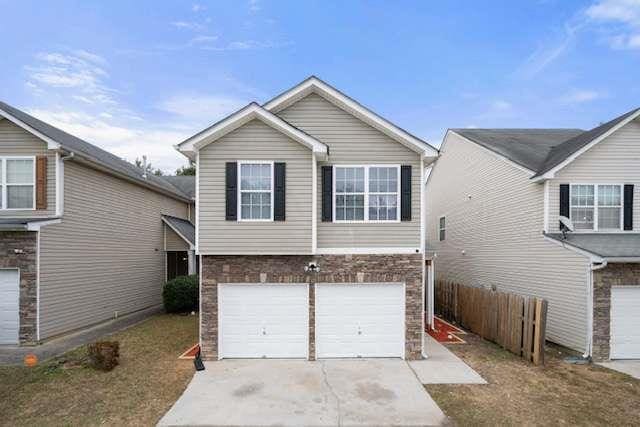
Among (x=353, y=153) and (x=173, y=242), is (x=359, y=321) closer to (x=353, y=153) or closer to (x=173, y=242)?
(x=353, y=153)

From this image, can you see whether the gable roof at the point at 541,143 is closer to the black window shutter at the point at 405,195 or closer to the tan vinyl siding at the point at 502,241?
the tan vinyl siding at the point at 502,241

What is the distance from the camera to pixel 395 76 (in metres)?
20.3

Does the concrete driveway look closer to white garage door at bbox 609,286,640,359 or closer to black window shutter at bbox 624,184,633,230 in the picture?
white garage door at bbox 609,286,640,359

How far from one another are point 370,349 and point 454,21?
1400cm

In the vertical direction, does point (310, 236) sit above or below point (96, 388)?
above

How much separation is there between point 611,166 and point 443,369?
28.8 feet

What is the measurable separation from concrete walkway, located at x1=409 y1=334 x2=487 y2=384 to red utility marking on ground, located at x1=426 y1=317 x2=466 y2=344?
1347mm

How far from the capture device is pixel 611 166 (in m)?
11.7

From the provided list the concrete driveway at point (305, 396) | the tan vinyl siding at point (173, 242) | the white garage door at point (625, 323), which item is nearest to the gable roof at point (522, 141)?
the white garage door at point (625, 323)

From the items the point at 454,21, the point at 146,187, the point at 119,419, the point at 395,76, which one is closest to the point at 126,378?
the point at 119,419

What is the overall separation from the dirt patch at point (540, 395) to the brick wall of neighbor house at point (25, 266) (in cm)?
1148

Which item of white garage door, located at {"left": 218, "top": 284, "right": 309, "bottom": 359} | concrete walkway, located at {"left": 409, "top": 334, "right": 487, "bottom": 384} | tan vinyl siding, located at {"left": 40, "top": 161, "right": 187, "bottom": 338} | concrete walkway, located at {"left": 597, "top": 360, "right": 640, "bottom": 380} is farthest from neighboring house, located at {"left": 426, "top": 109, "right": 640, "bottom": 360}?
tan vinyl siding, located at {"left": 40, "top": 161, "right": 187, "bottom": 338}

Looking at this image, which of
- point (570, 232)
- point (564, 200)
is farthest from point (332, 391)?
point (564, 200)

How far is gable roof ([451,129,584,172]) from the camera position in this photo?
13.6 m
